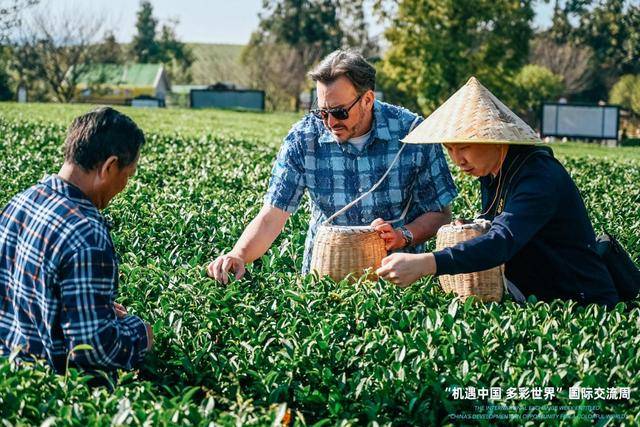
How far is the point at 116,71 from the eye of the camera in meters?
66.9

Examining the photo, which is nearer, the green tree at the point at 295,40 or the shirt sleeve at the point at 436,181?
the shirt sleeve at the point at 436,181

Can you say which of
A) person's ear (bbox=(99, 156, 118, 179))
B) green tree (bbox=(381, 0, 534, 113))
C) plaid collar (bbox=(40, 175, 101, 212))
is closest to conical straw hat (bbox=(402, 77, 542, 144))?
person's ear (bbox=(99, 156, 118, 179))

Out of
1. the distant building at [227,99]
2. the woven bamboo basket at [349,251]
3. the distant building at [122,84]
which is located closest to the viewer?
the woven bamboo basket at [349,251]

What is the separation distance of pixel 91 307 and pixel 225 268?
1.26 m

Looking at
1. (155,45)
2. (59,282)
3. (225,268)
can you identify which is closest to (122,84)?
(155,45)

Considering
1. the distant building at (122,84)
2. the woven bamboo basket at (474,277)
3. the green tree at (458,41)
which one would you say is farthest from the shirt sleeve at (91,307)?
the distant building at (122,84)

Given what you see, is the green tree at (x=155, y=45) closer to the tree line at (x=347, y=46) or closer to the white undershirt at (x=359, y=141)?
the tree line at (x=347, y=46)

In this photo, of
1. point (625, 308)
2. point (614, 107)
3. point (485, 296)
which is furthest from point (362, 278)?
point (614, 107)

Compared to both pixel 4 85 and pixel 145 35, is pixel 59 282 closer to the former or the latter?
pixel 4 85

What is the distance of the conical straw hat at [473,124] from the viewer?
3990 mm

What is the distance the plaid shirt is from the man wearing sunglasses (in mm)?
1467

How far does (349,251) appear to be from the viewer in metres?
4.19

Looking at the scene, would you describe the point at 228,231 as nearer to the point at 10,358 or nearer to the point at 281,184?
the point at 281,184

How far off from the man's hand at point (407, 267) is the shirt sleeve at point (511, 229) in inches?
1.4
